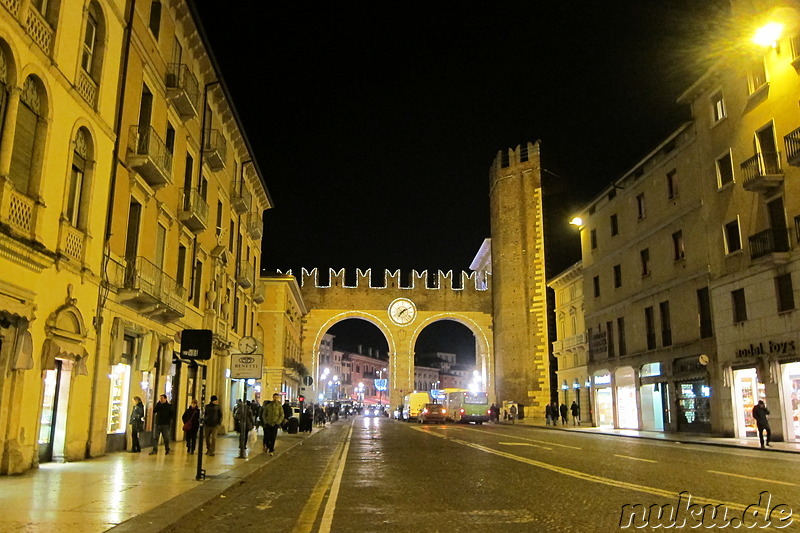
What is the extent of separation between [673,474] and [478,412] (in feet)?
123

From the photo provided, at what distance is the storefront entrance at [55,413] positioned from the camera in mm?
13297

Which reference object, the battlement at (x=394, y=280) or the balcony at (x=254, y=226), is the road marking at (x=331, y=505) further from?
the battlement at (x=394, y=280)

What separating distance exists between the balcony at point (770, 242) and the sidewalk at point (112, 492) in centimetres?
1706

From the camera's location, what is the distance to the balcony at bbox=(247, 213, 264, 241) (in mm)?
35159

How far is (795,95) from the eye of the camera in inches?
839

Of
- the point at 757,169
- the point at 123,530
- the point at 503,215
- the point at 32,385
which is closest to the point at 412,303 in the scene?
the point at 503,215

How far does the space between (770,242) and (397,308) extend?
156 ft

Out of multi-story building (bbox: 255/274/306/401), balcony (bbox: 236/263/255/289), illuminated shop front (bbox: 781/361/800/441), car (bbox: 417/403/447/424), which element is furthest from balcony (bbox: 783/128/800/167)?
car (bbox: 417/403/447/424)

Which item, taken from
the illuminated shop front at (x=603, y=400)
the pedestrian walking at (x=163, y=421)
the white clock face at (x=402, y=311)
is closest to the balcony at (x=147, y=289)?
the pedestrian walking at (x=163, y=421)

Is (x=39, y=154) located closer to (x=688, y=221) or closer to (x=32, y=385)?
(x=32, y=385)

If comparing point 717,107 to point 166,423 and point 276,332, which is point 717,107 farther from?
point 276,332

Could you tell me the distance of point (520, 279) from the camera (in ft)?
183

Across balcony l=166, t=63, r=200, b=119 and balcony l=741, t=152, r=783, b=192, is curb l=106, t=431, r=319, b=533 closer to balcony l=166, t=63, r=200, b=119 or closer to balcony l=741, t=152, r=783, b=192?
balcony l=166, t=63, r=200, b=119

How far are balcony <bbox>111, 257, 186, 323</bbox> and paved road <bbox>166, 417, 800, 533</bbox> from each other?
5474mm
